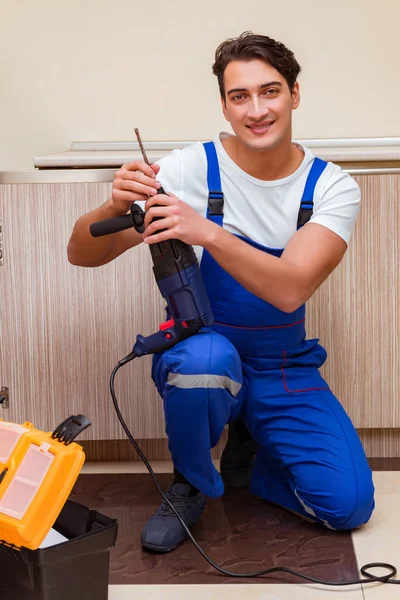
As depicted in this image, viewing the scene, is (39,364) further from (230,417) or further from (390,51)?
(390,51)

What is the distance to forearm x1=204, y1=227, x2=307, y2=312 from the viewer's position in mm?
1528

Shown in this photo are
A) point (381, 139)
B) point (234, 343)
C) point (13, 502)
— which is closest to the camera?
point (13, 502)

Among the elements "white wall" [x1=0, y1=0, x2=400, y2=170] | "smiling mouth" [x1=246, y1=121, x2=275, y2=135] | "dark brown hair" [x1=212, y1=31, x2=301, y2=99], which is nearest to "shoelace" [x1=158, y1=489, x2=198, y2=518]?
"smiling mouth" [x1=246, y1=121, x2=275, y2=135]

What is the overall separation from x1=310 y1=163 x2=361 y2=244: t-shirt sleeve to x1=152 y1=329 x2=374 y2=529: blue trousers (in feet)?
1.10

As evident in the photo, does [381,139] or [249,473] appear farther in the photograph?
[381,139]

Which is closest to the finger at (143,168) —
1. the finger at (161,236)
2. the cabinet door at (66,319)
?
the finger at (161,236)

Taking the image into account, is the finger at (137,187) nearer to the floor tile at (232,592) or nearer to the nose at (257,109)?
the nose at (257,109)

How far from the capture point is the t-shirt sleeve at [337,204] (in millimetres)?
1671

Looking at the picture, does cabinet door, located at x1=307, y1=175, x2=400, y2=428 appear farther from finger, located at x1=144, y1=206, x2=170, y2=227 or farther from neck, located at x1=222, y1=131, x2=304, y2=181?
finger, located at x1=144, y1=206, x2=170, y2=227

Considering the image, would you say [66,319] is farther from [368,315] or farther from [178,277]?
[368,315]

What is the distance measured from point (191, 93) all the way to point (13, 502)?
169 centimetres

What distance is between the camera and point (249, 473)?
2006 mm

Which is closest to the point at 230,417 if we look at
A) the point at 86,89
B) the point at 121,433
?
the point at 121,433

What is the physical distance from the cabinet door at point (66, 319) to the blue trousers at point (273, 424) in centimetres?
34
